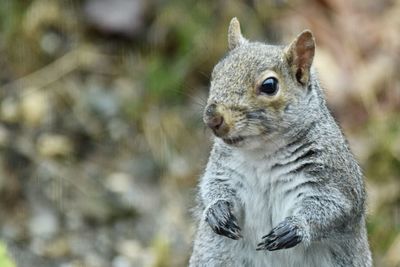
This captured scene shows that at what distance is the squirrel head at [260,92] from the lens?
3.59 m

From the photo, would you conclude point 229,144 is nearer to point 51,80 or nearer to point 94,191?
point 94,191

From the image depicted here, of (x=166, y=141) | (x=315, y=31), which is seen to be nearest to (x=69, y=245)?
(x=166, y=141)

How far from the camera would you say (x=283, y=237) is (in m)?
3.72

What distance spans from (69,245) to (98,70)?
49.2 inches

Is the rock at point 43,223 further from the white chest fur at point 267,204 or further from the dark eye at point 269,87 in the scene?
the dark eye at point 269,87

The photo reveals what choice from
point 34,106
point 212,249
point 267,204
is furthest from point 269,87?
point 34,106

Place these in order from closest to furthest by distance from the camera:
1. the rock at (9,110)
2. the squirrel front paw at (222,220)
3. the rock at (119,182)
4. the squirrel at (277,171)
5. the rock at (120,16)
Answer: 1. the squirrel at (277,171)
2. the squirrel front paw at (222,220)
3. the rock at (119,182)
4. the rock at (9,110)
5. the rock at (120,16)

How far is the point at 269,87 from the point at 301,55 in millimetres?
199

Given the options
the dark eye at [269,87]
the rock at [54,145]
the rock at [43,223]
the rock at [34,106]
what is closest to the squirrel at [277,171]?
the dark eye at [269,87]

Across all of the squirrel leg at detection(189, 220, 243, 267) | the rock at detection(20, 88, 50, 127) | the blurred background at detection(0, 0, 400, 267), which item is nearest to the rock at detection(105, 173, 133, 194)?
the blurred background at detection(0, 0, 400, 267)

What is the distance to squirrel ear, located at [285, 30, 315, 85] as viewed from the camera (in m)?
3.80

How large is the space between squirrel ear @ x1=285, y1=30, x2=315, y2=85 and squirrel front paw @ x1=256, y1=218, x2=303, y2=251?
18.5 inches

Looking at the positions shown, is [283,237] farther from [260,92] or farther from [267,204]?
[260,92]

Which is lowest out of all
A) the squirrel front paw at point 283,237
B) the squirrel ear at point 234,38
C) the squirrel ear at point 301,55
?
the squirrel front paw at point 283,237
